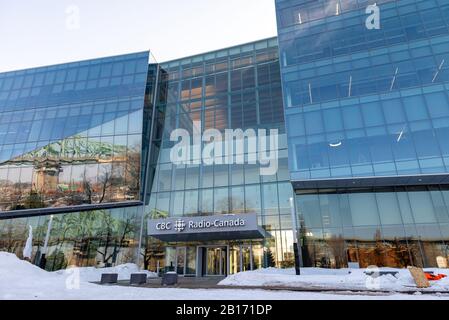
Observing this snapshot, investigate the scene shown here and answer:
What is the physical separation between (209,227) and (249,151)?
9.61 metres

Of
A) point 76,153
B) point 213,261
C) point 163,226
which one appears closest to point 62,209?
point 76,153

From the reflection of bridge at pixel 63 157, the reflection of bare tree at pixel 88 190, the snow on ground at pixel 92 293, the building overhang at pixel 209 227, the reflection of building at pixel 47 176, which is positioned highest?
the reflection of bridge at pixel 63 157

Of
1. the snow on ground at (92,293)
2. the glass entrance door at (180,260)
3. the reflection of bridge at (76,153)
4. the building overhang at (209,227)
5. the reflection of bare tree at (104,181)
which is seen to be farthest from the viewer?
the reflection of bridge at (76,153)

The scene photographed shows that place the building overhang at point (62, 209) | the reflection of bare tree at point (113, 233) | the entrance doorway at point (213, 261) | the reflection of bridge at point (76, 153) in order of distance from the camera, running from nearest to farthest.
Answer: the entrance doorway at point (213, 261), the reflection of bare tree at point (113, 233), the building overhang at point (62, 209), the reflection of bridge at point (76, 153)

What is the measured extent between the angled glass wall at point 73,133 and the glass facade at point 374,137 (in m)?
17.4

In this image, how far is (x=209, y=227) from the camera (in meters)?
22.0

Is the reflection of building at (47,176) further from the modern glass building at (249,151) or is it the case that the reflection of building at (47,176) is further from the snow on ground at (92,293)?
the snow on ground at (92,293)

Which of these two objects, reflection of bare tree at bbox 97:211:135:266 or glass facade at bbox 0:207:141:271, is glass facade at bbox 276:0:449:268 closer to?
glass facade at bbox 0:207:141:271

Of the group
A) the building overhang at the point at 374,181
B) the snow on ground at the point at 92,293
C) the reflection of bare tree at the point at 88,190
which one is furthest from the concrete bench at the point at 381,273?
the reflection of bare tree at the point at 88,190

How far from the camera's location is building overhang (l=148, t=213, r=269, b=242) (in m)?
21.4

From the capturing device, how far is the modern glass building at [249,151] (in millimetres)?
22125

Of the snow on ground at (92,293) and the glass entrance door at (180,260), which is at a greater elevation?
the glass entrance door at (180,260)
